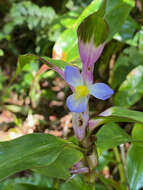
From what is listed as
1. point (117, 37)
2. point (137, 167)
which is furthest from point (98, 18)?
point (117, 37)

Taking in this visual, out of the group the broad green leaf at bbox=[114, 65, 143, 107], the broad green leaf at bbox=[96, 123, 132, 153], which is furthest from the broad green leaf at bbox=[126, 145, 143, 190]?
the broad green leaf at bbox=[114, 65, 143, 107]

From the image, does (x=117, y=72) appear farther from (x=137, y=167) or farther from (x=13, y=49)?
(x=13, y=49)

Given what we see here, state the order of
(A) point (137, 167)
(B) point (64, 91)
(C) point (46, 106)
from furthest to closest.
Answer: (C) point (46, 106) → (B) point (64, 91) → (A) point (137, 167)

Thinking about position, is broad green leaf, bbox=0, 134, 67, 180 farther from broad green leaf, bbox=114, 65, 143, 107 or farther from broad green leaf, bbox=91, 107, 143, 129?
broad green leaf, bbox=114, 65, 143, 107

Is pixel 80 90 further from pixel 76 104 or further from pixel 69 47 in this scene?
pixel 69 47

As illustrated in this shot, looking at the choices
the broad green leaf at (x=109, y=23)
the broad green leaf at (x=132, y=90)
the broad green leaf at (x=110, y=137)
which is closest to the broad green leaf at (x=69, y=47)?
the broad green leaf at (x=109, y=23)

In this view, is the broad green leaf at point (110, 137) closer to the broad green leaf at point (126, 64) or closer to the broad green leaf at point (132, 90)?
the broad green leaf at point (132, 90)
